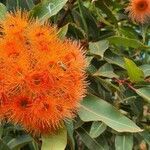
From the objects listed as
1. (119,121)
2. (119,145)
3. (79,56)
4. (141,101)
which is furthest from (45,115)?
(141,101)

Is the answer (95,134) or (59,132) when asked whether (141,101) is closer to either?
(95,134)

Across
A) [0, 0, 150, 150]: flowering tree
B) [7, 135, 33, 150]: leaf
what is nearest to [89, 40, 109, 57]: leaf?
[0, 0, 150, 150]: flowering tree

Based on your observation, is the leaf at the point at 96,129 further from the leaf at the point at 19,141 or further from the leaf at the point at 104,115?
the leaf at the point at 19,141

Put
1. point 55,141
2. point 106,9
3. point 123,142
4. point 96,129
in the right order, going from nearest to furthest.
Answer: point 55,141 → point 96,129 → point 123,142 → point 106,9

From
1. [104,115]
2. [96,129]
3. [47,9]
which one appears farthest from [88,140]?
[47,9]

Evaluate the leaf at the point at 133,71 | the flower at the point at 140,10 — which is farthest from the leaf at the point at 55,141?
the flower at the point at 140,10

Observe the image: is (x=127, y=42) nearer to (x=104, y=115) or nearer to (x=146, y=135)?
(x=104, y=115)
